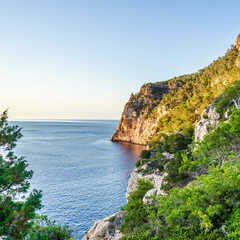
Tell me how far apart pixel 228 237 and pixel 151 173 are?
3017 cm

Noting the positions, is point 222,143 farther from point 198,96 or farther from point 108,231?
point 198,96

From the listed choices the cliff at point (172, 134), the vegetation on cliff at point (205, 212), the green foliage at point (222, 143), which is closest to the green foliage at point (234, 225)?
the vegetation on cliff at point (205, 212)

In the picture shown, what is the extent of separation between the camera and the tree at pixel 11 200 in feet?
30.6

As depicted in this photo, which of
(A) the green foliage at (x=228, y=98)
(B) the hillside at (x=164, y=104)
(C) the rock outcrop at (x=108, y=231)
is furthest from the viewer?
(B) the hillside at (x=164, y=104)

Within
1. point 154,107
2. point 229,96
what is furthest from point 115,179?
point 154,107

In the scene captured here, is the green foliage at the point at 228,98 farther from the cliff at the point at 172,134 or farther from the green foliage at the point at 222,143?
the green foliage at the point at 222,143

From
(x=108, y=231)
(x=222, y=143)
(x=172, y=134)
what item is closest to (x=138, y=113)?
(x=172, y=134)

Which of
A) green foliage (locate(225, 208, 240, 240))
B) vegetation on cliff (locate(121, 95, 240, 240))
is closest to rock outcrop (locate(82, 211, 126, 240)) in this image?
vegetation on cliff (locate(121, 95, 240, 240))

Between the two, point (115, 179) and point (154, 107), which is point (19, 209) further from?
point (154, 107)

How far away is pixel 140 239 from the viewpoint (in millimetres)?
14367

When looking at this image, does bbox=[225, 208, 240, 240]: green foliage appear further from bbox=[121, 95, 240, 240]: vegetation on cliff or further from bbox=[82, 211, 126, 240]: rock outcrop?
bbox=[82, 211, 126, 240]: rock outcrop

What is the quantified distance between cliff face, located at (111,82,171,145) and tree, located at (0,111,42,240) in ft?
311

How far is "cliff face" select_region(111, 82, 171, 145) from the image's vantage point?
107m

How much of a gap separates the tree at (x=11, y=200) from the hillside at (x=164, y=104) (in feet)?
192
